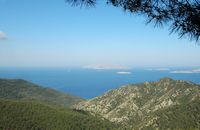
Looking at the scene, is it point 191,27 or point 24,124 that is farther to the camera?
point 24,124

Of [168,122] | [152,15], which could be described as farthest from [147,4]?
[168,122]

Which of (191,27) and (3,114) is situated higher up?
(191,27)

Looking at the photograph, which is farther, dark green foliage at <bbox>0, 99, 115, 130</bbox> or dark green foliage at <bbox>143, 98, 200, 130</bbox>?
dark green foliage at <bbox>143, 98, 200, 130</bbox>

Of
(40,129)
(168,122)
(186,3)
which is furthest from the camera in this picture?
(168,122)

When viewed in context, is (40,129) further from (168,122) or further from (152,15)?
(152,15)

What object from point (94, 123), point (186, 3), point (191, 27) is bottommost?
point (94, 123)

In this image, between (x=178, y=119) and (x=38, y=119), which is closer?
(x=38, y=119)

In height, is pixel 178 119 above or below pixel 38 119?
below

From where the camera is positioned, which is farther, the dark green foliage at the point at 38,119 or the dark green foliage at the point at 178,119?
the dark green foliage at the point at 178,119
